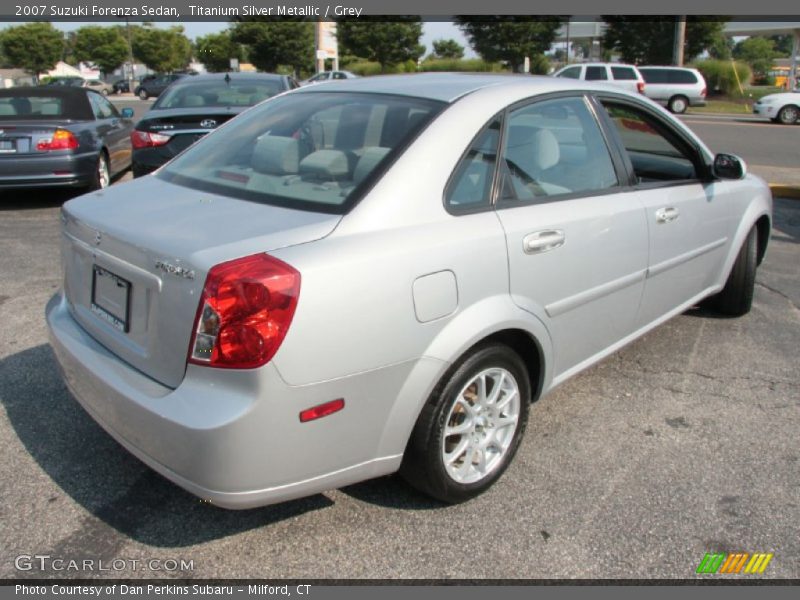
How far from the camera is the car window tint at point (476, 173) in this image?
274 cm

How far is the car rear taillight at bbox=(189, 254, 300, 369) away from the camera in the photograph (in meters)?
2.19

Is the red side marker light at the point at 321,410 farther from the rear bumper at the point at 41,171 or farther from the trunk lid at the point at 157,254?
the rear bumper at the point at 41,171

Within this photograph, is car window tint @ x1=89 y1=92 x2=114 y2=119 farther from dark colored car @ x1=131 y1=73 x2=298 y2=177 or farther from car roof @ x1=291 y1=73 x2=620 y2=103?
car roof @ x1=291 y1=73 x2=620 y2=103

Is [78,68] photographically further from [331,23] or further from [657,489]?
[657,489]

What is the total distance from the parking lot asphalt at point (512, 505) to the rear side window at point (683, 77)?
2609 centimetres

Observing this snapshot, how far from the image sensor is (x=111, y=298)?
2617 millimetres

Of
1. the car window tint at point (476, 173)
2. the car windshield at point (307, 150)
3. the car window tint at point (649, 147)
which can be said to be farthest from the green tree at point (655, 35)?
the car window tint at point (476, 173)

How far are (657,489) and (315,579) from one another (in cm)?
148

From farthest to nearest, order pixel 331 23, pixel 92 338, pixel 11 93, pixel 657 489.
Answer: pixel 331 23
pixel 11 93
pixel 657 489
pixel 92 338

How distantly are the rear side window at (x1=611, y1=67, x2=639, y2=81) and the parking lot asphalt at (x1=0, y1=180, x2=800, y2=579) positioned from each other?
22.8 meters

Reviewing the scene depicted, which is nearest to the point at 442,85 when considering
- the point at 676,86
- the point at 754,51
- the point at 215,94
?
the point at 215,94

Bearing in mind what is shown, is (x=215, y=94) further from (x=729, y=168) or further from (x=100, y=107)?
(x=729, y=168)

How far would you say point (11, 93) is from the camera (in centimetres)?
898

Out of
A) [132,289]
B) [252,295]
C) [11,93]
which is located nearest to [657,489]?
[252,295]
